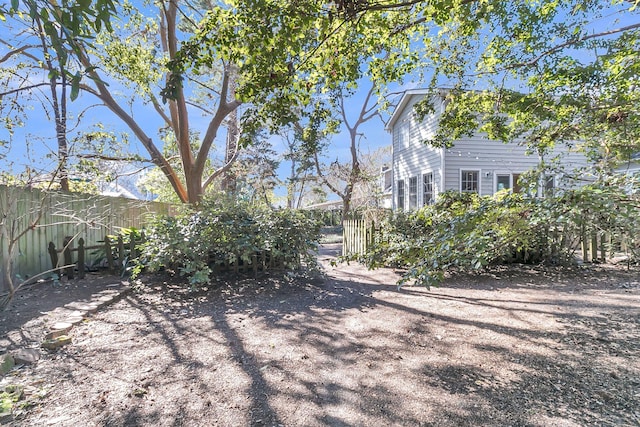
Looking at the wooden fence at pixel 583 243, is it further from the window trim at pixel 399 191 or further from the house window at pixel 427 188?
the window trim at pixel 399 191

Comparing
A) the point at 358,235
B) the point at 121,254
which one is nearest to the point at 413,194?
the point at 358,235

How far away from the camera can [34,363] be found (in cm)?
293

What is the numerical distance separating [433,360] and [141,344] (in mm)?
2918

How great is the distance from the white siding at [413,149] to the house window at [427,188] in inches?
6.6

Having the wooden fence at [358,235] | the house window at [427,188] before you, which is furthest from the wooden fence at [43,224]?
the house window at [427,188]

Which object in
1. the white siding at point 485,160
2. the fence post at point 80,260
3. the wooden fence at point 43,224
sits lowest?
the fence post at point 80,260

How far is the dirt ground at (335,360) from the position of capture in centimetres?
224

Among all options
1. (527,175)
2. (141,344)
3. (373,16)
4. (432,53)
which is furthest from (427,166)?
(141,344)

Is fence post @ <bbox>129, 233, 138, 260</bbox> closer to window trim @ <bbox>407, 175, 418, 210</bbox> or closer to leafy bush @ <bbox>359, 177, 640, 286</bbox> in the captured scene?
leafy bush @ <bbox>359, 177, 640, 286</bbox>

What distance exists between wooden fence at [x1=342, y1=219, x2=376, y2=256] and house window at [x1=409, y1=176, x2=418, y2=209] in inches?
209

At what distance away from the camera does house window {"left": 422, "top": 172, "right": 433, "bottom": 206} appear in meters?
12.8

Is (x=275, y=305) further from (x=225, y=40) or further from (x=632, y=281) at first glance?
(x=632, y=281)

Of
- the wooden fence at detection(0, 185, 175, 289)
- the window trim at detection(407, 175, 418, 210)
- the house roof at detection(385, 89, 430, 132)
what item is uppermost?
the house roof at detection(385, 89, 430, 132)

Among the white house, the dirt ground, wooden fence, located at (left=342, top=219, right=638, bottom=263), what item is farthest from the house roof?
the dirt ground
